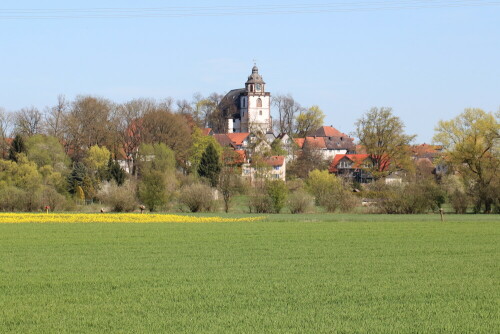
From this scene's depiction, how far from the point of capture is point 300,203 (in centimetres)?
6009

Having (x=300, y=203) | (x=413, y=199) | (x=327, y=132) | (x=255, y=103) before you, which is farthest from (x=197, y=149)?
(x=255, y=103)

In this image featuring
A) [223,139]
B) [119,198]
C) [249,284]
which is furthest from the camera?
[223,139]

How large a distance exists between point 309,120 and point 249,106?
22.1 meters

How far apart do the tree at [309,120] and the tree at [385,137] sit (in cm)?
5672

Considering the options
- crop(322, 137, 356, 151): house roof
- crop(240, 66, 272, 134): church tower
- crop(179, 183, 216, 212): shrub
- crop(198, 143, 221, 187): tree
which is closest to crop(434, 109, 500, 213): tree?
crop(179, 183, 216, 212): shrub

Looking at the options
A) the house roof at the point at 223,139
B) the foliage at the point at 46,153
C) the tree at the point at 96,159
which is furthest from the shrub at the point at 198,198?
the house roof at the point at 223,139

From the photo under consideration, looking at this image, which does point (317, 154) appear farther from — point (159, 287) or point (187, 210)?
point (159, 287)

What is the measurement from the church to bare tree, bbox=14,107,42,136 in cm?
7415

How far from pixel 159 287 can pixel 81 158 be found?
76.4m

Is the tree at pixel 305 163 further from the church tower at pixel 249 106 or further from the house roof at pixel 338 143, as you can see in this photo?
the church tower at pixel 249 106

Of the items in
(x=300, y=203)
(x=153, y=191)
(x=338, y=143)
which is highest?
(x=338, y=143)

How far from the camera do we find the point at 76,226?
135 ft

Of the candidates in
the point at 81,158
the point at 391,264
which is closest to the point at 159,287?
the point at 391,264

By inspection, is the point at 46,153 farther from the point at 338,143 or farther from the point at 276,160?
the point at 338,143
